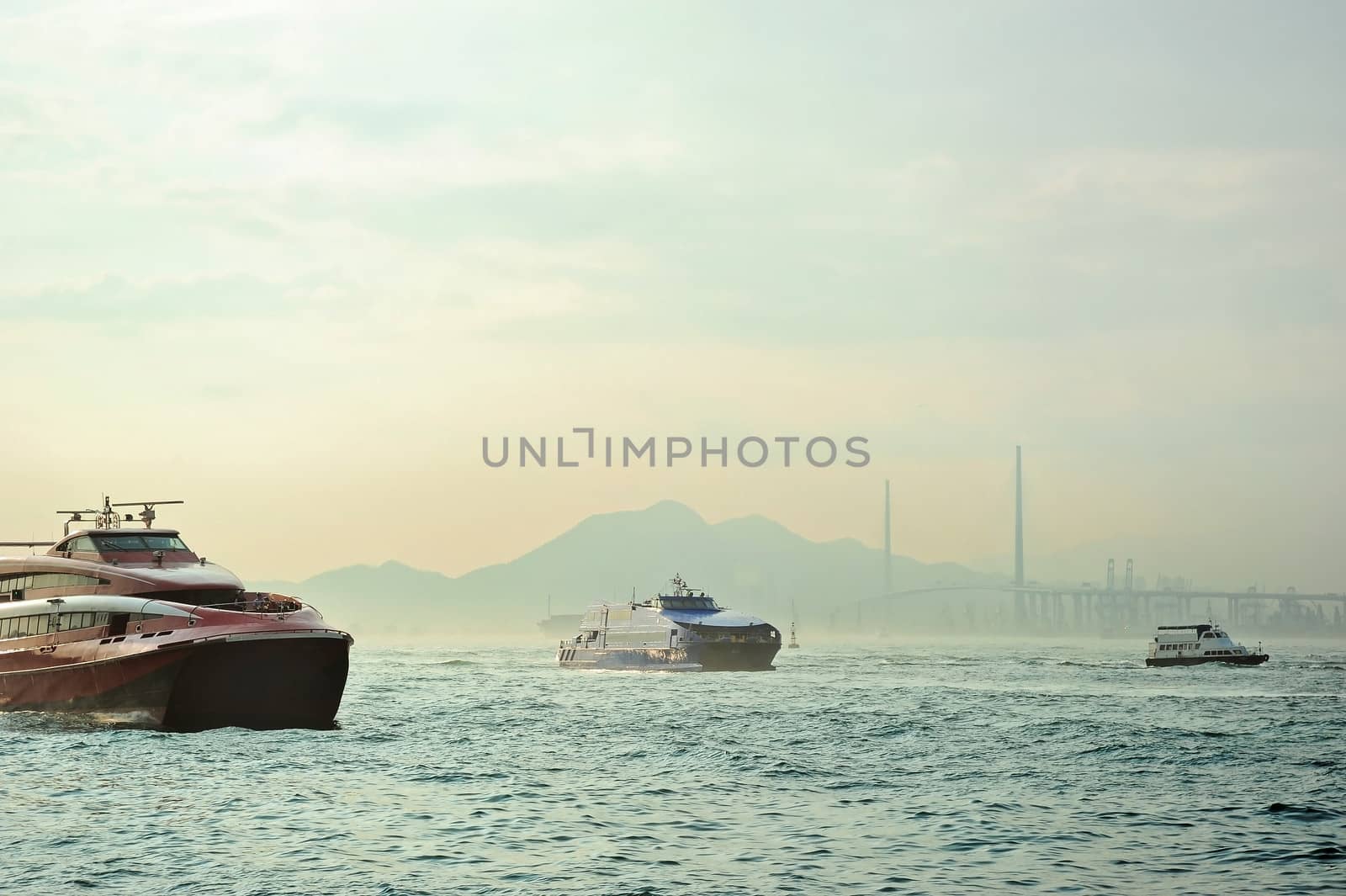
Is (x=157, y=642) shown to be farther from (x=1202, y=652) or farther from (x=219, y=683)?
(x=1202, y=652)

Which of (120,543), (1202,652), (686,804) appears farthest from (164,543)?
(1202,652)

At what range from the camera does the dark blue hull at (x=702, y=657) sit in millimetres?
122125

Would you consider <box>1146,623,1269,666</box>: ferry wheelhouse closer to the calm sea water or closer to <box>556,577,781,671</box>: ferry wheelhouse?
<box>556,577,781,671</box>: ferry wheelhouse

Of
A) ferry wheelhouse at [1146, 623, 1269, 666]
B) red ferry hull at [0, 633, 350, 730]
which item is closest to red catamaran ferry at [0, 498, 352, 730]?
red ferry hull at [0, 633, 350, 730]

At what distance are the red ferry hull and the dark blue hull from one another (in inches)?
2817

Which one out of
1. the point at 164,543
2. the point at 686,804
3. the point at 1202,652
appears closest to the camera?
the point at 686,804

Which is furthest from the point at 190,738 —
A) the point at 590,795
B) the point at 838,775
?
the point at 838,775

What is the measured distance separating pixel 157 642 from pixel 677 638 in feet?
254

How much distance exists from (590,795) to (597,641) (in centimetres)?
9910

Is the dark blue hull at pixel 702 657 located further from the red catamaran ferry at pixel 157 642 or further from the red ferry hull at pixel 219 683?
the red ferry hull at pixel 219 683

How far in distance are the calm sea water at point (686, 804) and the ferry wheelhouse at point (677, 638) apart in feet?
180

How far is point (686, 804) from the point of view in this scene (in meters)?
35.4

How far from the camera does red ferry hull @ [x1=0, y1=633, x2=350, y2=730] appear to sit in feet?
160

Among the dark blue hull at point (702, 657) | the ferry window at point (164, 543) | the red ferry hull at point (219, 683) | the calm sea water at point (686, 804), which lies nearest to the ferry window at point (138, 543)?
the ferry window at point (164, 543)
